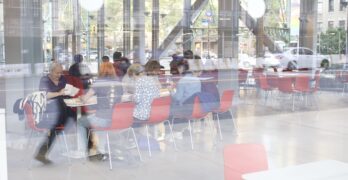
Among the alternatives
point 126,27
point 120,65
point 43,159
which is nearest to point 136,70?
point 43,159

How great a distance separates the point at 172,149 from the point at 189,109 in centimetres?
44

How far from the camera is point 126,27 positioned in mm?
12805

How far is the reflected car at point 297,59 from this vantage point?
1165 cm

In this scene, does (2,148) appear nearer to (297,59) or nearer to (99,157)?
(99,157)

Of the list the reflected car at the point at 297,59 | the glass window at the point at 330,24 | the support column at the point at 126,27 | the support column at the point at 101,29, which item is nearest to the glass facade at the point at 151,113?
the glass window at the point at 330,24

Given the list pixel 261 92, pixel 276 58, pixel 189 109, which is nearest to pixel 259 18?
pixel 276 58

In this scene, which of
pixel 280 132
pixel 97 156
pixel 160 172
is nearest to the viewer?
pixel 160 172

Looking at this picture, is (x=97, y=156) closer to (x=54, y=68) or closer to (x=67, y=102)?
(x=67, y=102)

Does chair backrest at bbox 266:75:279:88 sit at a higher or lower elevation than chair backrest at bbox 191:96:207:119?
higher

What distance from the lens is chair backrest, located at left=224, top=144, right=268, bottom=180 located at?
6.18 feet

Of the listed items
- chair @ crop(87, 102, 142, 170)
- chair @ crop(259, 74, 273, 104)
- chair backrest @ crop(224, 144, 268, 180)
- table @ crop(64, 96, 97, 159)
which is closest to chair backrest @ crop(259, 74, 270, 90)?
chair @ crop(259, 74, 273, 104)

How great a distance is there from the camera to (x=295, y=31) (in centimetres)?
1259

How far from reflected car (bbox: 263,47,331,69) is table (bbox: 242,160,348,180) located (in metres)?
10.0

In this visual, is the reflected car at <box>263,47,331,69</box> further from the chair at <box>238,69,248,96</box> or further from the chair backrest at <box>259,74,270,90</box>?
the chair backrest at <box>259,74,270,90</box>
